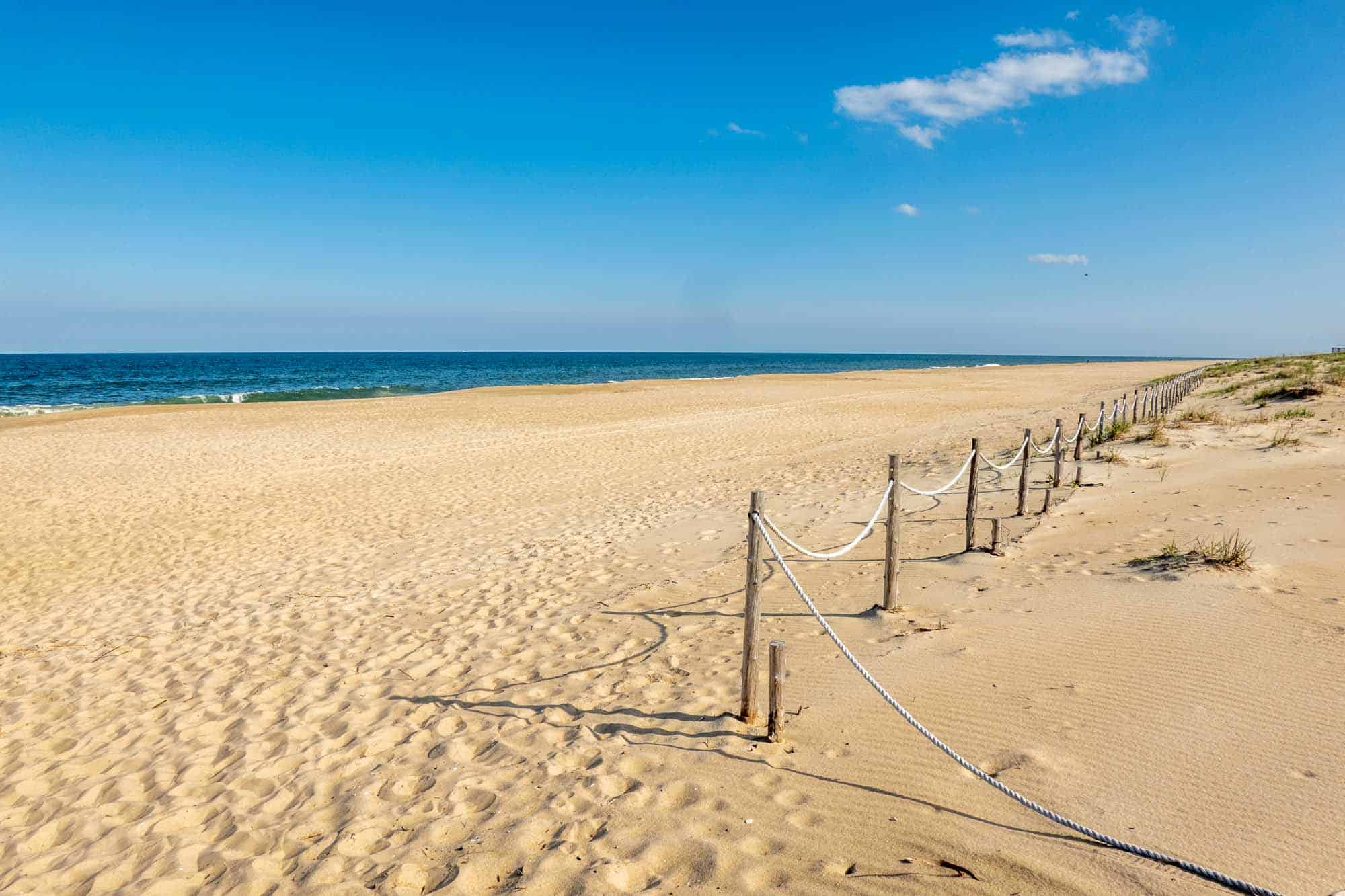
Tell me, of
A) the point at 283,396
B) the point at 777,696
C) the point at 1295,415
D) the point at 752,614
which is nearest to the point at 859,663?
the point at 777,696

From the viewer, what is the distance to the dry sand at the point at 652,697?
3.38m

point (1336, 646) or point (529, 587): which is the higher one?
point (1336, 646)

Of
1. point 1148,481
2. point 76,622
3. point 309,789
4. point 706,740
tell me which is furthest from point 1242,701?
point 76,622

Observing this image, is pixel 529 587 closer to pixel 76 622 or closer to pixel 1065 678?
pixel 76 622

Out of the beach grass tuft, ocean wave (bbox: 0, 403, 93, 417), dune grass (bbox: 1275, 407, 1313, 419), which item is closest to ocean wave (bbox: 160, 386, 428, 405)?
ocean wave (bbox: 0, 403, 93, 417)

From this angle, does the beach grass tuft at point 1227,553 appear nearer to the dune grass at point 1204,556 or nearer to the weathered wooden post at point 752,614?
the dune grass at point 1204,556

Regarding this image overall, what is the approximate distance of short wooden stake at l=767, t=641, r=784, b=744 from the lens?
4066 millimetres

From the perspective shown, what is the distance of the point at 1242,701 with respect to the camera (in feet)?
14.2

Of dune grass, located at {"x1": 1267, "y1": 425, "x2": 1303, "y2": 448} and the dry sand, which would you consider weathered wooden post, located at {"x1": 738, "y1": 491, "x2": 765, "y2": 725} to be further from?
dune grass, located at {"x1": 1267, "y1": 425, "x2": 1303, "y2": 448}

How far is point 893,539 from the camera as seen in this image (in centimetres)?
602

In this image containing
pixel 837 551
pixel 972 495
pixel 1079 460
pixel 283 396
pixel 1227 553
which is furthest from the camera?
pixel 283 396

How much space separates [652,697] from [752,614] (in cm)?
114

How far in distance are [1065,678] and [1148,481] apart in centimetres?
724

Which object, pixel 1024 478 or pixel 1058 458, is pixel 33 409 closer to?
pixel 1024 478
